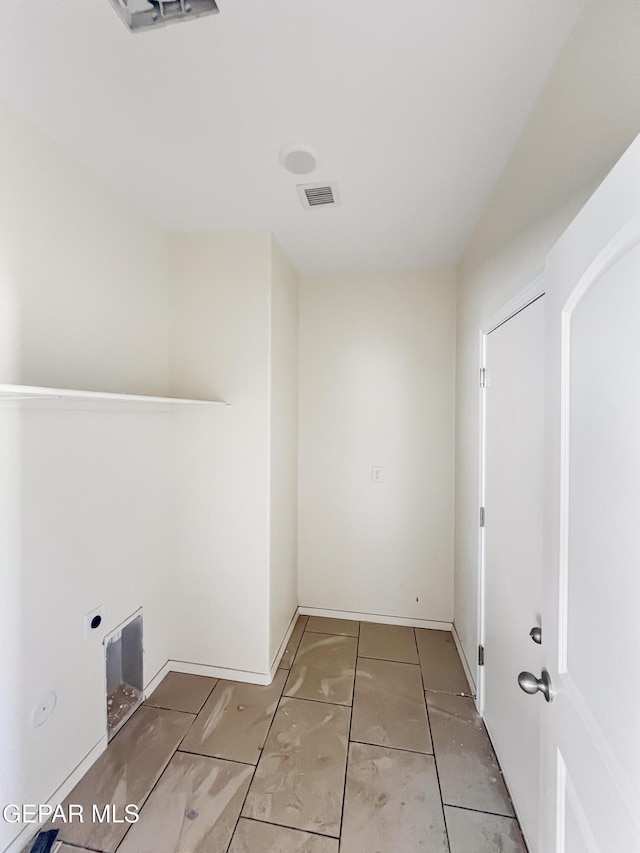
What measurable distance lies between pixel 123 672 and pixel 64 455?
50.1 inches

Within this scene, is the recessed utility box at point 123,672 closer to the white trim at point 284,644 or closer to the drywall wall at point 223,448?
the drywall wall at point 223,448

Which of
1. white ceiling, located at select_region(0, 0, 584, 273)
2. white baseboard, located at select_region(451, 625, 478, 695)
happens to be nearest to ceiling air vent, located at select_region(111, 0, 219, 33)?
white ceiling, located at select_region(0, 0, 584, 273)

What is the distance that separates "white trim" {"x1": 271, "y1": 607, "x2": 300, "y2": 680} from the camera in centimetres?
212

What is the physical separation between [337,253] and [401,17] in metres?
1.41

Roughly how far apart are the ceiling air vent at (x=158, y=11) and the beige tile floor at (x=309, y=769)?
8.54 feet

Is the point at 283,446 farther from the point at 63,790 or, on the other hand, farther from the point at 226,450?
the point at 63,790

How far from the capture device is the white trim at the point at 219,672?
2.04 metres

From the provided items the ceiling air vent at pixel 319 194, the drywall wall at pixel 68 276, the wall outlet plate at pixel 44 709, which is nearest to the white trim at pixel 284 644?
the wall outlet plate at pixel 44 709

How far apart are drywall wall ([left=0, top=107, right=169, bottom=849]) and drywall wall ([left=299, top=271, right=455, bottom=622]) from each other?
1.18m

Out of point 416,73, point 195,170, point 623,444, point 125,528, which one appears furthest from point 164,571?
point 416,73

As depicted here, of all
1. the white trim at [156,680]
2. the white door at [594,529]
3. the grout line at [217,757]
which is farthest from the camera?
the white trim at [156,680]

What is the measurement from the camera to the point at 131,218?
1.82 meters

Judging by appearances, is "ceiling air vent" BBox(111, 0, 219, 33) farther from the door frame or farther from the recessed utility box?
the recessed utility box

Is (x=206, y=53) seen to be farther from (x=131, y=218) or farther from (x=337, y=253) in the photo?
(x=337, y=253)
